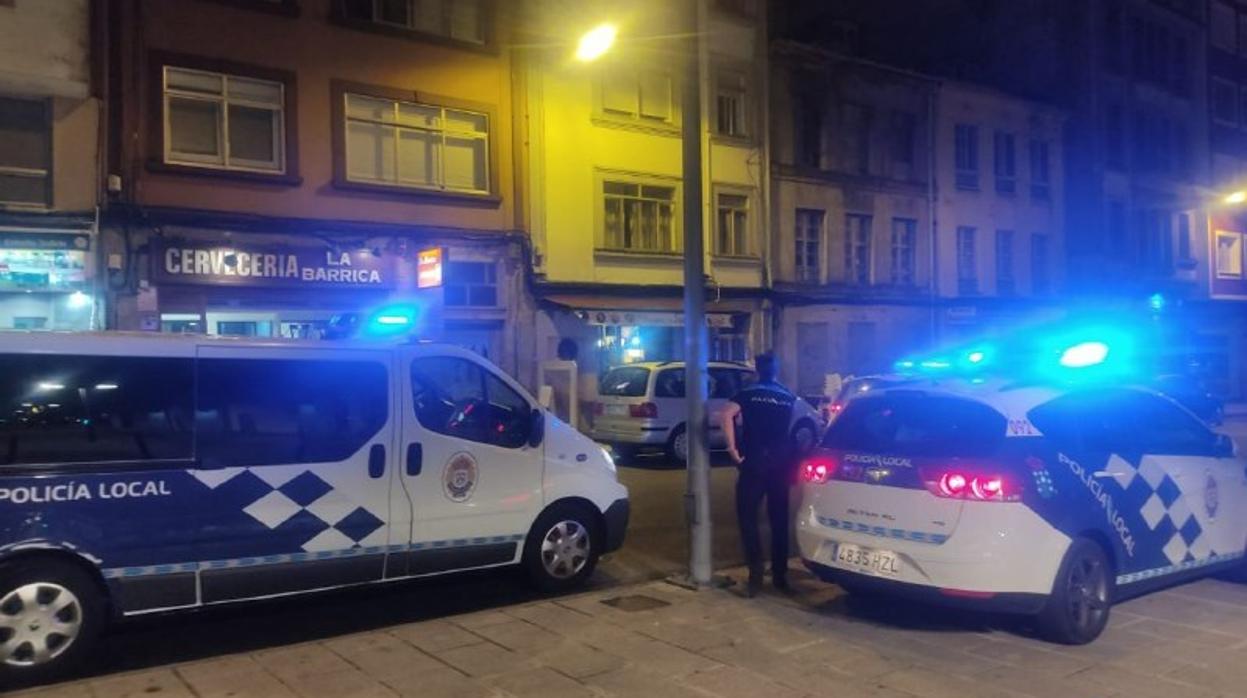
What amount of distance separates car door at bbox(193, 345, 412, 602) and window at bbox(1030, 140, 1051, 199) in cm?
2917

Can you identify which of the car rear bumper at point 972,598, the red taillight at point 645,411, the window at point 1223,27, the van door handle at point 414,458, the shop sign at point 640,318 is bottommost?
the car rear bumper at point 972,598

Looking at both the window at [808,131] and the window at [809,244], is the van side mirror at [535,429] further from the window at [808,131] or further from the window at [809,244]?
the window at [808,131]

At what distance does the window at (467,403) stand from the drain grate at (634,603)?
1.32 metres

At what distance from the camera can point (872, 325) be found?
2672 cm

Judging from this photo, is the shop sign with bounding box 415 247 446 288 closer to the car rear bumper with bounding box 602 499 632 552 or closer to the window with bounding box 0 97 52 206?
the window with bounding box 0 97 52 206

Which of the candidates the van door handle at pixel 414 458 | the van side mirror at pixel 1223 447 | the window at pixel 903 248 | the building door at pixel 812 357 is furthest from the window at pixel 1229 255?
the van door handle at pixel 414 458

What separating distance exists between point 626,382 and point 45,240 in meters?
9.24

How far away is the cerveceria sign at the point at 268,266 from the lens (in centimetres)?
1588

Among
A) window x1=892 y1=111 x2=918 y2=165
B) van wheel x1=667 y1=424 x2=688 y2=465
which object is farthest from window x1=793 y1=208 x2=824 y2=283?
van wheel x1=667 y1=424 x2=688 y2=465

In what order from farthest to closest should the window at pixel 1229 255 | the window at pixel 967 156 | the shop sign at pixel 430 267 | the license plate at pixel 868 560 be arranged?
the window at pixel 1229 255, the window at pixel 967 156, the shop sign at pixel 430 267, the license plate at pixel 868 560

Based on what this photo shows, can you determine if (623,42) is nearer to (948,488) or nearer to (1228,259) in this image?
(948,488)

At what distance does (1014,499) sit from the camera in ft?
18.1

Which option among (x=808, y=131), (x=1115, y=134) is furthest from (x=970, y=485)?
(x=1115, y=134)

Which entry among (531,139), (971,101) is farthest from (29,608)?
(971,101)
